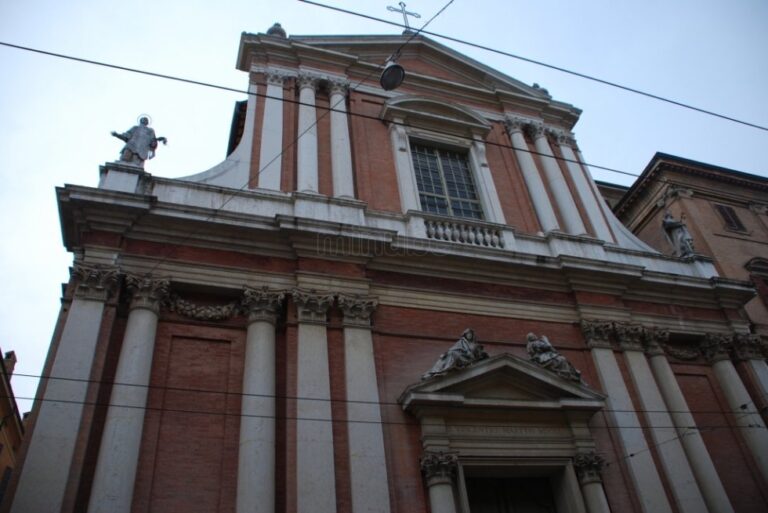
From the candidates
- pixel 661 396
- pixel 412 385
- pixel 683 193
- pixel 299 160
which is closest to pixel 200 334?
pixel 412 385

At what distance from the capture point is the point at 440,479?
8555mm

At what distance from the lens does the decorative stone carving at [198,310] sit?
922 cm

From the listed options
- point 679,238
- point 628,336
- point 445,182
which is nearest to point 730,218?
point 679,238

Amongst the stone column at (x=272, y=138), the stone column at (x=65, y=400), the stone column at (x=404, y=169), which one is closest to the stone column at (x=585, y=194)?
the stone column at (x=404, y=169)

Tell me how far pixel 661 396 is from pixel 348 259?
6.31 meters

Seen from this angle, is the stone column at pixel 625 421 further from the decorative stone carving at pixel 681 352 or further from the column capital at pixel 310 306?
the column capital at pixel 310 306

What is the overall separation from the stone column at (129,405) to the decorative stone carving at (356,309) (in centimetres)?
275

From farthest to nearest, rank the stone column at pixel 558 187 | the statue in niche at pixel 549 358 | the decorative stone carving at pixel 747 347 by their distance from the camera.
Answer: the stone column at pixel 558 187
the decorative stone carving at pixel 747 347
the statue in niche at pixel 549 358

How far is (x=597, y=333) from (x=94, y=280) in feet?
28.6

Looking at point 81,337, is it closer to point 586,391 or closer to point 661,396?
point 586,391

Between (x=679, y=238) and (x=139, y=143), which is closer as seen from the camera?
(x=139, y=143)

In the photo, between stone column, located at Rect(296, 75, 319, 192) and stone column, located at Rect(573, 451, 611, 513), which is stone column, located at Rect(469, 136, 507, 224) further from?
stone column, located at Rect(573, 451, 611, 513)

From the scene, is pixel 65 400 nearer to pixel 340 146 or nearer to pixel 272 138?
pixel 272 138

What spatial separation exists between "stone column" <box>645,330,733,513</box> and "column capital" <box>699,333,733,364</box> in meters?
1.11
